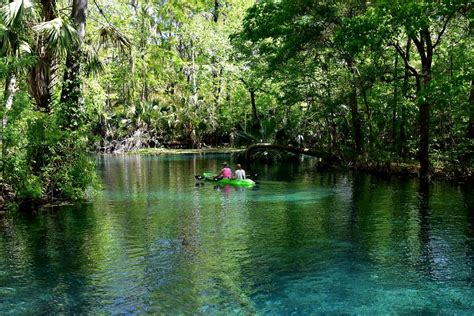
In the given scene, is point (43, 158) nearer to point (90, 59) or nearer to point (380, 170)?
point (90, 59)

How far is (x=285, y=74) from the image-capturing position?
1209 inches

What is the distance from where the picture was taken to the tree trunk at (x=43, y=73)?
17172 millimetres

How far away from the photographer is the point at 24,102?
49.3 feet

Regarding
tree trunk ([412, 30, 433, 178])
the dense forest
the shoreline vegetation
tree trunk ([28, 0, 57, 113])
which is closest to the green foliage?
the dense forest

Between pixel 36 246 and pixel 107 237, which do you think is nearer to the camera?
pixel 36 246

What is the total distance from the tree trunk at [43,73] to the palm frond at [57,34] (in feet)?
5.03

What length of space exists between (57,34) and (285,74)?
18.1 metres

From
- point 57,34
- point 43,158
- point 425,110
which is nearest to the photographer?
point 57,34

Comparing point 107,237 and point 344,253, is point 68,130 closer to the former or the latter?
point 107,237

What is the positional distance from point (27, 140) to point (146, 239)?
19.7 ft

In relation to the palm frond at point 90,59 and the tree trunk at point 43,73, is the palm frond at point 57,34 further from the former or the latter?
the tree trunk at point 43,73

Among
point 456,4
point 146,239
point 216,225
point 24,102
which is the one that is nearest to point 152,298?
point 146,239

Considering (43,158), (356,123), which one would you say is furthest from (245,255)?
(356,123)

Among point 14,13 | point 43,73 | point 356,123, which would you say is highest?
point 14,13
